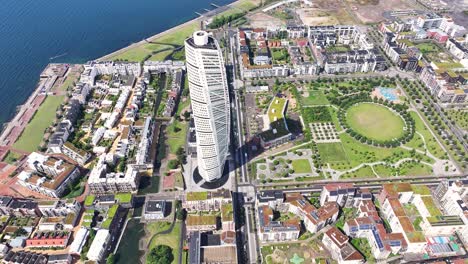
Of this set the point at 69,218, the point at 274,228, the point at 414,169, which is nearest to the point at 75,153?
the point at 69,218

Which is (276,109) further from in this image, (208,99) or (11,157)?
(11,157)

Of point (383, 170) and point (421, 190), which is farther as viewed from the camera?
point (383, 170)

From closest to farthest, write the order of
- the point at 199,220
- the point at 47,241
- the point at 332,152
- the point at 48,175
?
the point at 47,241, the point at 199,220, the point at 48,175, the point at 332,152

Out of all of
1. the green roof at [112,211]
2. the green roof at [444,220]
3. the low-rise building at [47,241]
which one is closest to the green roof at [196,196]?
the green roof at [112,211]

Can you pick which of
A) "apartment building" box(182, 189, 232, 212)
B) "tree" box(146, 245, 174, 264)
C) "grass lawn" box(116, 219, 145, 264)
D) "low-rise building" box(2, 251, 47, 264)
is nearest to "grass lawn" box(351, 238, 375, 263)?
"apartment building" box(182, 189, 232, 212)

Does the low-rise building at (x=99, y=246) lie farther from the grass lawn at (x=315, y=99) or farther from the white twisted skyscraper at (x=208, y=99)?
the grass lawn at (x=315, y=99)

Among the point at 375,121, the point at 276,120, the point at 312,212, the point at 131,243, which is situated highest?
the point at 375,121

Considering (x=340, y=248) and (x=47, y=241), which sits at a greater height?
(x=340, y=248)
